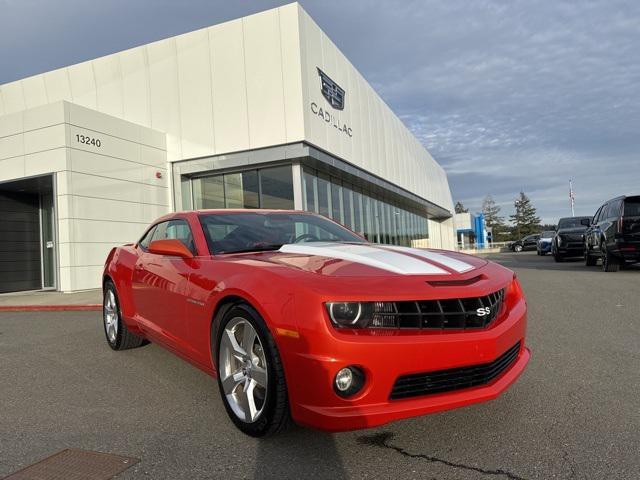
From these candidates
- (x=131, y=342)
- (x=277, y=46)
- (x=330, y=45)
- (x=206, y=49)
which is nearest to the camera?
(x=131, y=342)

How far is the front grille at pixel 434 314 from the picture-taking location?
2.43 metres

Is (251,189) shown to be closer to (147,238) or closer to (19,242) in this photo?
(19,242)

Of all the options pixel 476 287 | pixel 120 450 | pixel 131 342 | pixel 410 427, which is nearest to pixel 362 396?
pixel 410 427

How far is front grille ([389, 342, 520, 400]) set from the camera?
7.83 ft

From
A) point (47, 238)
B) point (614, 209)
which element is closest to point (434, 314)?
point (614, 209)

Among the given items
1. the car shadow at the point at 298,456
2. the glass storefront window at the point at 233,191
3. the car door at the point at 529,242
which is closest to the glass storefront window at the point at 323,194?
the glass storefront window at the point at 233,191

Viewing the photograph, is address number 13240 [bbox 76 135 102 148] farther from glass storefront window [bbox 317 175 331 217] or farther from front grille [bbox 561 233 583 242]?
front grille [bbox 561 233 583 242]

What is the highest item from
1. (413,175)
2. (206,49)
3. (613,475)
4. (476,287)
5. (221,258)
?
(206,49)

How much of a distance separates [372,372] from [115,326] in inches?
150

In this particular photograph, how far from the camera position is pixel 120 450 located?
271 cm

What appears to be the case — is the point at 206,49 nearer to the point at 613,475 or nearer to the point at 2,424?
the point at 2,424

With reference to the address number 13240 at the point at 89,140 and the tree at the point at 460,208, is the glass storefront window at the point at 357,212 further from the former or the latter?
the tree at the point at 460,208

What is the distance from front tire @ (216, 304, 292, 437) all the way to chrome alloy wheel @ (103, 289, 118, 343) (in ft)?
8.88

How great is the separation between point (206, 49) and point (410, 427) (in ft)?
48.1
